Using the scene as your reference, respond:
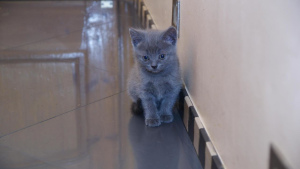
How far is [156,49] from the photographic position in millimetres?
1972

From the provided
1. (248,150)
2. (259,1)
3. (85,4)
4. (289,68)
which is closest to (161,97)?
(248,150)

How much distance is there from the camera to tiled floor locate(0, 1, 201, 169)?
69.8 inches

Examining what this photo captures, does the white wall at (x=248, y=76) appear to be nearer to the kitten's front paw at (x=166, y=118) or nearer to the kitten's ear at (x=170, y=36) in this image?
the kitten's ear at (x=170, y=36)

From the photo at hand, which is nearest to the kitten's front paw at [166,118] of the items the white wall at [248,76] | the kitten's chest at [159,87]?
the kitten's chest at [159,87]

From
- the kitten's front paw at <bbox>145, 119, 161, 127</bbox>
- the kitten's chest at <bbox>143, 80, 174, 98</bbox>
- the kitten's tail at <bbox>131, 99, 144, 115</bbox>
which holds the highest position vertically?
the kitten's chest at <bbox>143, 80, 174, 98</bbox>

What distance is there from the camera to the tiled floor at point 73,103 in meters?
1.77

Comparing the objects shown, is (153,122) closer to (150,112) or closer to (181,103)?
(150,112)

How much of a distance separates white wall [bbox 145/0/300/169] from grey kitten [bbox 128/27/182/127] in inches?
5.7

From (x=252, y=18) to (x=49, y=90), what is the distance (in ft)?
5.22

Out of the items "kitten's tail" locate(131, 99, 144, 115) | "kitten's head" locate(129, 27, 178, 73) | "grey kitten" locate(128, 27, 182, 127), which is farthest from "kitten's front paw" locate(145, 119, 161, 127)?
"kitten's head" locate(129, 27, 178, 73)

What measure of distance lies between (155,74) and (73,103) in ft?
1.75

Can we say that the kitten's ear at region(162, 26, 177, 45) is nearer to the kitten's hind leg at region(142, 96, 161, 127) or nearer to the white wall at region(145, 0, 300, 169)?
the white wall at region(145, 0, 300, 169)

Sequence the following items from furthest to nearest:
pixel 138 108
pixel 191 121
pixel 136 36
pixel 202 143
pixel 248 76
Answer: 1. pixel 138 108
2. pixel 136 36
3. pixel 191 121
4. pixel 202 143
5. pixel 248 76

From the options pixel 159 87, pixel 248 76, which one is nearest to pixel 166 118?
pixel 159 87
